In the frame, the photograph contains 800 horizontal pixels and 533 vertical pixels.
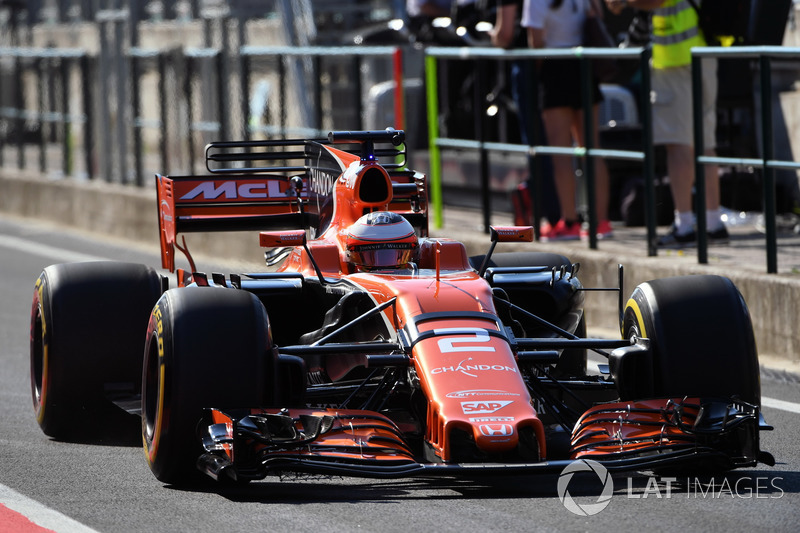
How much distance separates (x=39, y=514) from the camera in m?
5.84

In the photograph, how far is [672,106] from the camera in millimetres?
11000

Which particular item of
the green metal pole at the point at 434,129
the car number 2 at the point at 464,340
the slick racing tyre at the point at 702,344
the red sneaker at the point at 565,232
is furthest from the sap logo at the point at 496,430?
the green metal pole at the point at 434,129

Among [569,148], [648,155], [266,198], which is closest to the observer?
[266,198]

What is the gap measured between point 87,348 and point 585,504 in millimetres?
2783

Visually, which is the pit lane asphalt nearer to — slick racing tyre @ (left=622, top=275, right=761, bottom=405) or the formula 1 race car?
the formula 1 race car

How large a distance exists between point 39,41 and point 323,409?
23.1 metres

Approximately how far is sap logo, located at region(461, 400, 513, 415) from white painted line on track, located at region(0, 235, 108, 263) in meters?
9.40

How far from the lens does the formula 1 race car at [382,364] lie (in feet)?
19.4

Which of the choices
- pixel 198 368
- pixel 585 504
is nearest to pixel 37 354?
pixel 198 368

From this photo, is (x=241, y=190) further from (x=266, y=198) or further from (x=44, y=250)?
(x=44, y=250)

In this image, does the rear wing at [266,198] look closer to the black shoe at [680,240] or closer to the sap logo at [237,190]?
the sap logo at [237,190]

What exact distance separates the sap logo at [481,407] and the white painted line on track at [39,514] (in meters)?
1.38

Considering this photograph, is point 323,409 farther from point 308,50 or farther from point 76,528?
point 308,50

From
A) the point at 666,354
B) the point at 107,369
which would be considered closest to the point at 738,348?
the point at 666,354
